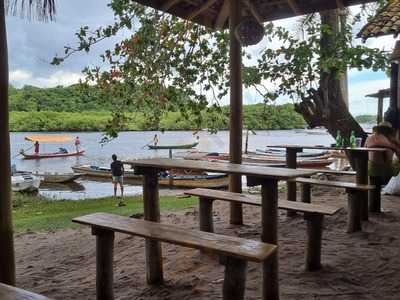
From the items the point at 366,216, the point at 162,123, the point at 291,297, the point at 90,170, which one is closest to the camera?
the point at 291,297

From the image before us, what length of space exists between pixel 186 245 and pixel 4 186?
1.16 m

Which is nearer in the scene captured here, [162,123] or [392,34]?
[392,34]

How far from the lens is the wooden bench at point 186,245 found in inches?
75.1

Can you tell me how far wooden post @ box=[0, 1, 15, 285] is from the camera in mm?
2230

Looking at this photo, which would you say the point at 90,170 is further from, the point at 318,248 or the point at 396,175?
the point at 318,248

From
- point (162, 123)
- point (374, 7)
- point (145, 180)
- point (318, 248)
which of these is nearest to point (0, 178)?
point (145, 180)

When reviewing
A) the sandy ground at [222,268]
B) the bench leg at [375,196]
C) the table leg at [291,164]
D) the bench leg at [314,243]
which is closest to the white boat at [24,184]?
the sandy ground at [222,268]

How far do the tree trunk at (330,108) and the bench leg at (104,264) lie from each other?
550cm

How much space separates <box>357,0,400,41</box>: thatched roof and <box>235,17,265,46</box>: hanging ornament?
2.26 meters

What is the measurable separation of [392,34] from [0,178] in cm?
521

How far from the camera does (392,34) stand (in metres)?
5.19

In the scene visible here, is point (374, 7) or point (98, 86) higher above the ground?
point (374, 7)

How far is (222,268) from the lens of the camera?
306 cm

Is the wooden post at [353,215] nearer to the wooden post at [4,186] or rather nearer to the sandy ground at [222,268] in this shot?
the sandy ground at [222,268]
